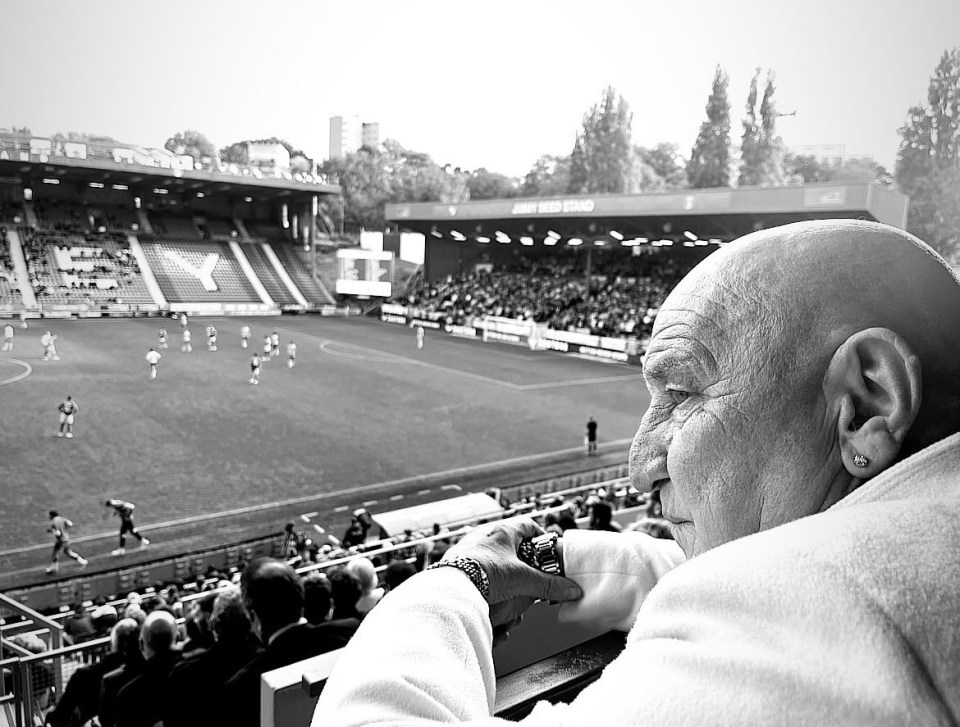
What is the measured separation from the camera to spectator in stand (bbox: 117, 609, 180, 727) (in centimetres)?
380

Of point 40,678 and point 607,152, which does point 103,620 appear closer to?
point 40,678

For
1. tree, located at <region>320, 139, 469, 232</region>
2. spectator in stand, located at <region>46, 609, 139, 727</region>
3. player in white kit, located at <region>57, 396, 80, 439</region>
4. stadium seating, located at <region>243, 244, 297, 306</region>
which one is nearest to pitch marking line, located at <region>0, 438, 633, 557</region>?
player in white kit, located at <region>57, 396, 80, 439</region>

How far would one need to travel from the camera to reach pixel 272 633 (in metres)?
3.53

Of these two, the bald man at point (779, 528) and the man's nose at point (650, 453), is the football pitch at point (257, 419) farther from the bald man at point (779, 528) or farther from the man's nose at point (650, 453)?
the man's nose at point (650, 453)

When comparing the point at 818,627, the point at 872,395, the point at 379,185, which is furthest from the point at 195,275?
the point at 818,627

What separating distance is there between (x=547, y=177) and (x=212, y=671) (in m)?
77.6

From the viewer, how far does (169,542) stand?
1216cm

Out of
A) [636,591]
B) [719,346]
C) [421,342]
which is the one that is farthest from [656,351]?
[421,342]

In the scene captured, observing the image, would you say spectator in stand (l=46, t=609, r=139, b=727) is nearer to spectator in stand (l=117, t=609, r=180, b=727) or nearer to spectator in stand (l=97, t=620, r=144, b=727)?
spectator in stand (l=97, t=620, r=144, b=727)

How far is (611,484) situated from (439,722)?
1332 centimetres

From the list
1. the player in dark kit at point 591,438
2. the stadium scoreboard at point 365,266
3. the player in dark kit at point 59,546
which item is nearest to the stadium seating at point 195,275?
the stadium scoreboard at point 365,266

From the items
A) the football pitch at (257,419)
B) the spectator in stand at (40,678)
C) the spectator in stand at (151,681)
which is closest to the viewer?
the spectator in stand at (151,681)

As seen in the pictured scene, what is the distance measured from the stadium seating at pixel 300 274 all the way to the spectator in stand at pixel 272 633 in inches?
2050

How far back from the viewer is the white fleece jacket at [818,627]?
0.69 metres
